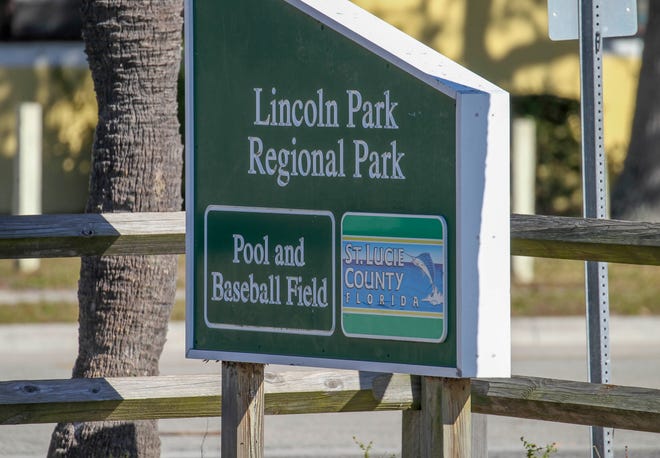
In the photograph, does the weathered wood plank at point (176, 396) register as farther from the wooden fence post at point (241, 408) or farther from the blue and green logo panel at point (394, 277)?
the blue and green logo panel at point (394, 277)

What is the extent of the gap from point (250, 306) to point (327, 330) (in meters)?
0.28

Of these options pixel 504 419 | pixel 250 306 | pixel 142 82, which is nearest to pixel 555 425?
pixel 504 419

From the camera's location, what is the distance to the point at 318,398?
4500 millimetres

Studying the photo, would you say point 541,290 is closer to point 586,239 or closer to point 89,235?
point 586,239

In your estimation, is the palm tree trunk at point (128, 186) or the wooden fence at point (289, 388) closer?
the wooden fence at point (289, 388)

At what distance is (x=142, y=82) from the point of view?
211 inches

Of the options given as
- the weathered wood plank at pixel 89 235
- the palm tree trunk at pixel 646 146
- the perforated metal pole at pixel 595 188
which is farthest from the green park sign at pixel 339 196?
the palm tree trunk at pixel 646 146

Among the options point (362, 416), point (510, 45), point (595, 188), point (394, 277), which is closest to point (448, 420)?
point (394, 277)

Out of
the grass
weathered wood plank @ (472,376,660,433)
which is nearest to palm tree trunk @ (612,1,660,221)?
the grass

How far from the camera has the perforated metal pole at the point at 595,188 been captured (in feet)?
15.3

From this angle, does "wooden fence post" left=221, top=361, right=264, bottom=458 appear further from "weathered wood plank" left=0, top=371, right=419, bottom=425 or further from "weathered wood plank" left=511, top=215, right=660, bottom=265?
"weathered wood plank" left=511, top=215, right=660, bottom=265

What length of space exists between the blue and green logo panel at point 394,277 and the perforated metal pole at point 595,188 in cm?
151

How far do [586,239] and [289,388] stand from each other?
3.74ft

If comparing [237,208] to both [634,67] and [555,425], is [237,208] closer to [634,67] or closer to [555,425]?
[555,425]
